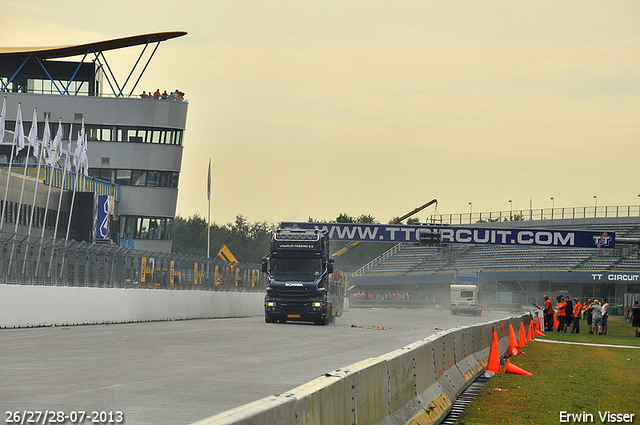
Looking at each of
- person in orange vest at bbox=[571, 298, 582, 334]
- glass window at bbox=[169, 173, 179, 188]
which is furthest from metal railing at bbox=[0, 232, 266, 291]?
glass window at bbox=[169, 173, 179, 188]

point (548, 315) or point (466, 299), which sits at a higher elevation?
point (466, 299)

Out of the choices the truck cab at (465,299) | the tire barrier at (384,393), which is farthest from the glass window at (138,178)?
the tire barrier at (384,393)

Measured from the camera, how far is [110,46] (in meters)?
75.4

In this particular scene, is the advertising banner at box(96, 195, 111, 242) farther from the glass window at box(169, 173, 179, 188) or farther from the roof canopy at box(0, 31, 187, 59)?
the roof canopy at box(0, 31, 187, 59)

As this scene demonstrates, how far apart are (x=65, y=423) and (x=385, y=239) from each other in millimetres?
55663

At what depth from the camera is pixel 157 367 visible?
49.8 ft

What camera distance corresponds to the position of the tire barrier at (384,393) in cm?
504

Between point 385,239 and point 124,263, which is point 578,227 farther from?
point 124,263

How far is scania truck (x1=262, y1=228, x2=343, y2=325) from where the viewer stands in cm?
3516

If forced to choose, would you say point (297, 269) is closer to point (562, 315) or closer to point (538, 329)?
point (538, 329)

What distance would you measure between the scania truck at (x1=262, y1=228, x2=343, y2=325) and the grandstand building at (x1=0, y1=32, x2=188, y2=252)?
41476 millimetres

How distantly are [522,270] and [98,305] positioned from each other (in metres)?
63.7

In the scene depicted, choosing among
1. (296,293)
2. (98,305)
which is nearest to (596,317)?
(296,293)

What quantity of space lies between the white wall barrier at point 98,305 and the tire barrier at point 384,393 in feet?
48.7
